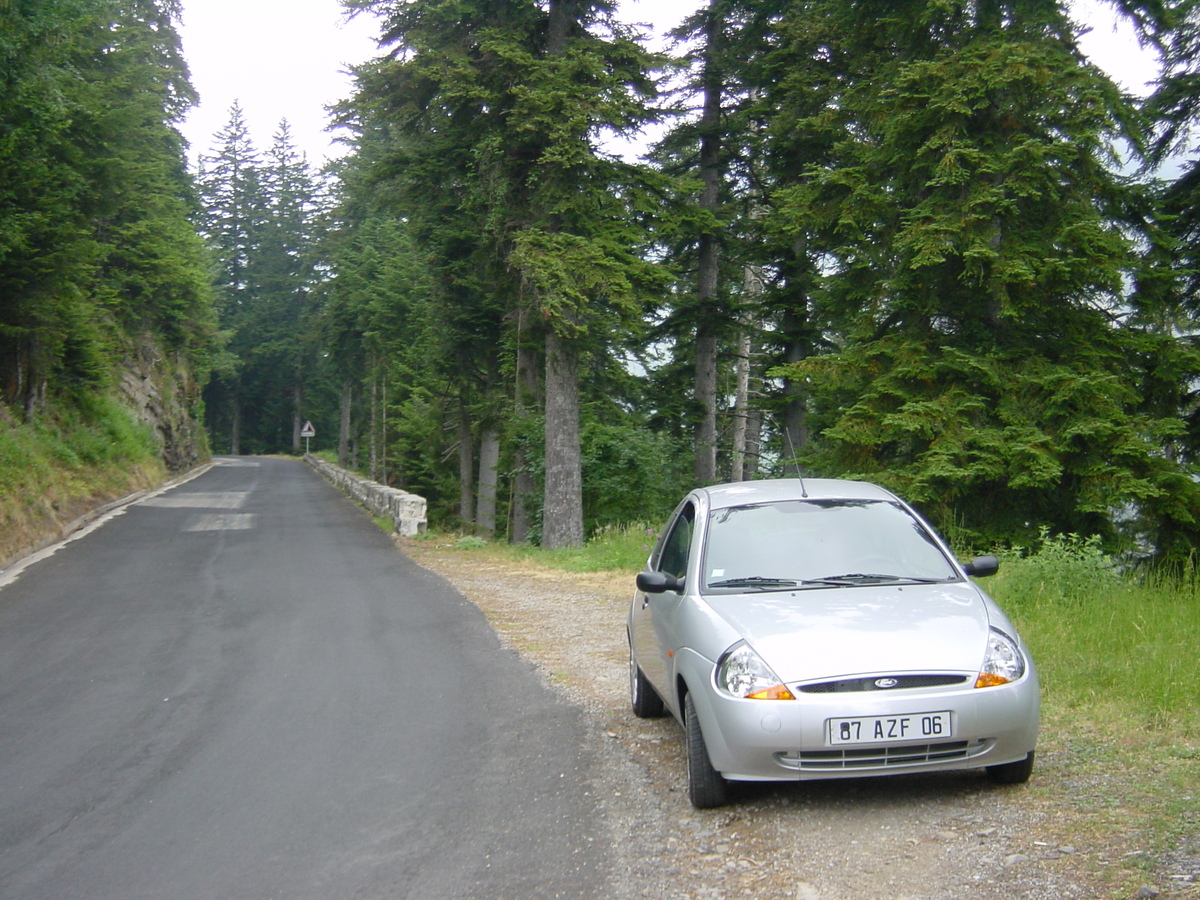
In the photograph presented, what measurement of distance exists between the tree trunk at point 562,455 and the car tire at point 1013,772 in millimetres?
14753

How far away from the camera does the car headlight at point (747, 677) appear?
16.2ft

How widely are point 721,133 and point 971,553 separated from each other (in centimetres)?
1377

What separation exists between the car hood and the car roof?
949 mm

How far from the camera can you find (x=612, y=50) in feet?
61.5

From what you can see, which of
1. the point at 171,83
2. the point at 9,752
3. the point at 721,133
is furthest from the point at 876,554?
the point at 171,83

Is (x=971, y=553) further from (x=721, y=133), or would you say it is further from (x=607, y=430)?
(x=721, y=133)

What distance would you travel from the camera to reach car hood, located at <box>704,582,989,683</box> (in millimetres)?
4973

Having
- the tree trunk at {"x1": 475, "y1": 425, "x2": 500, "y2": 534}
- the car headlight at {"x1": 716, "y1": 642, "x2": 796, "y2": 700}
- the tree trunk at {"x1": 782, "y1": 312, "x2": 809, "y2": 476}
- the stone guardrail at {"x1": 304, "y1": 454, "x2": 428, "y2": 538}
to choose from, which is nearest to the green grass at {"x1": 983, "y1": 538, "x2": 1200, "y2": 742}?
the car headlight at {"x1": 716, "y1": 642, "x2": 796, "y2": 700}

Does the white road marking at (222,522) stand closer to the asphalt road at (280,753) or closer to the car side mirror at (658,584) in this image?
the asphalt road at (280,753)

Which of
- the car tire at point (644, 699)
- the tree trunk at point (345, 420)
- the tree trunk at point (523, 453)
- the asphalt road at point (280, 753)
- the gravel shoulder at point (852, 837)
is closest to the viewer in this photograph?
the gravel shoulder at point (852, 837)

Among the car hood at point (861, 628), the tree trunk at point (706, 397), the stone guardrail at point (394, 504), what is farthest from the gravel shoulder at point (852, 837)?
the tree trunk at point (706, 397)

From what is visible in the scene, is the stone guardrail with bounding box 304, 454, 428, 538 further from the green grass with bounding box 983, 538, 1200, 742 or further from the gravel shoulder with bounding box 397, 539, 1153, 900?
the gravel shoulder with bounding box 397, 539, 1153, 900

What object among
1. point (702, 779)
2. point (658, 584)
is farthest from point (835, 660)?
point (658, 584)

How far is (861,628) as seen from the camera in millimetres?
5215
